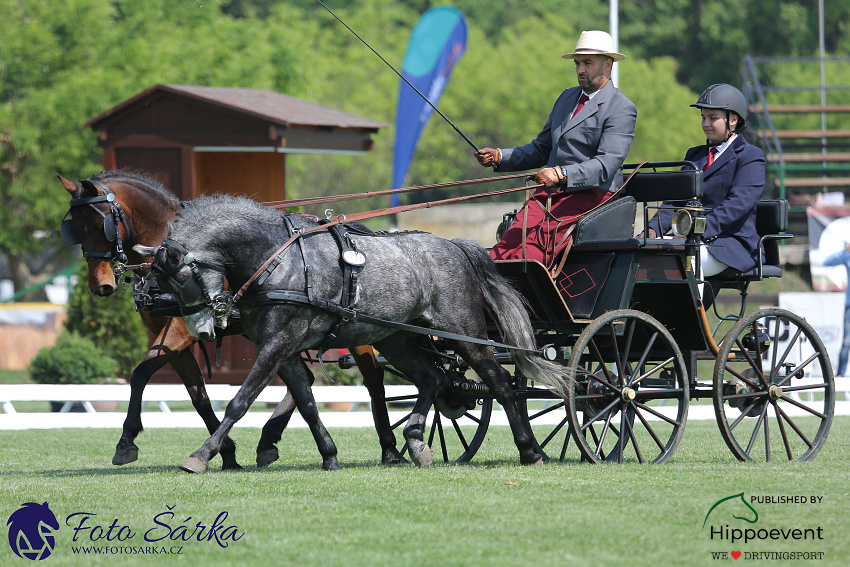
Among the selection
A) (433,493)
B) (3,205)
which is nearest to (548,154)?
(433,493)

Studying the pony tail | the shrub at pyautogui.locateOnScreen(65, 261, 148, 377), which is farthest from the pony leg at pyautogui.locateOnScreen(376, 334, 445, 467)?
the shrub at pyautogui.locateOnScreen(65, 261, 148, 377)

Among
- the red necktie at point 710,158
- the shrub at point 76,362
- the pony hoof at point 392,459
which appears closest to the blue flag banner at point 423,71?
the shrub at point 76,362

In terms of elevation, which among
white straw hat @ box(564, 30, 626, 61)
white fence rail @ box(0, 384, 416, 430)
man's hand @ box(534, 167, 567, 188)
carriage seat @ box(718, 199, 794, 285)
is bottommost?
white fence rail @ box(0, 384, 416, 430)

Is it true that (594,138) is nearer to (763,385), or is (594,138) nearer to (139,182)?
(763,385)

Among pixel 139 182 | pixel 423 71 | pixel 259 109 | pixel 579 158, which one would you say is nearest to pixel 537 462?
pixel 579 158

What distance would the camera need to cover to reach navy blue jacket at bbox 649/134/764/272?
8484 millimetres

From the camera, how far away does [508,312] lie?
322 inches

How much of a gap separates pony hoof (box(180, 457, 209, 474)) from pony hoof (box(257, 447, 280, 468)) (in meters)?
1.27

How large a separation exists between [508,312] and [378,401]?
1173mm

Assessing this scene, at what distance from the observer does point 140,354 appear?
1528 cm

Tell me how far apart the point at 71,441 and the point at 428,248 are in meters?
4.59

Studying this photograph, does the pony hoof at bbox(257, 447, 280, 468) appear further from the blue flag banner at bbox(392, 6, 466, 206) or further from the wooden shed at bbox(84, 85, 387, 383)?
the blue flag banner at bbox(392, 6, 466, 206)

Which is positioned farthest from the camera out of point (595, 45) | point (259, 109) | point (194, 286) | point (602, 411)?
point (259, 109)

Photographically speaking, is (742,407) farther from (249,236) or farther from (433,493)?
(249,236)
